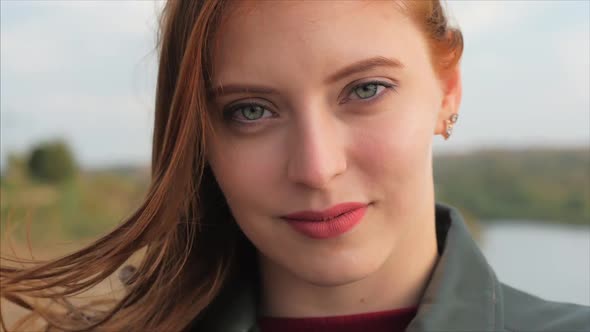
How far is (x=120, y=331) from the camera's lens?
1.86m

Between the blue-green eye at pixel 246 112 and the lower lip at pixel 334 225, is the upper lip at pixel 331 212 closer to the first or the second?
the lower lip at pixel 334 225

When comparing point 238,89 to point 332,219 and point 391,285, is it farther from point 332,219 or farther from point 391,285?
point 391,285

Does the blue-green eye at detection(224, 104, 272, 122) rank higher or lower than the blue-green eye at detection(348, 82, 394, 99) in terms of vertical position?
lower

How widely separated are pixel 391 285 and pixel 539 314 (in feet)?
0.99

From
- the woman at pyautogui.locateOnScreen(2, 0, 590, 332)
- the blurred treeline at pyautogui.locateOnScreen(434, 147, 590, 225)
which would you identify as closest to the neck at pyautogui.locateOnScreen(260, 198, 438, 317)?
the woman at pyautogui.locateOnScreen(2, 0, 590, 332)

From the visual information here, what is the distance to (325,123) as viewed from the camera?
4.89ft

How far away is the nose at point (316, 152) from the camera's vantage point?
1.45 meters

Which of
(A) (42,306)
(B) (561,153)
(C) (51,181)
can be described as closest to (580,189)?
(B) (561,153)

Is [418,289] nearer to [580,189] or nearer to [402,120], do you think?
[402,120]

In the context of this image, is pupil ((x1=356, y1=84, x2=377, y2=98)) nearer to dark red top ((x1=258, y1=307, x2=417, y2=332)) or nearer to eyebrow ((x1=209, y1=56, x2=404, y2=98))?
eyebrow ((x1=209, y1=56, x2=404, y2=98))

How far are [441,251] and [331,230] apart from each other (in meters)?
0.37

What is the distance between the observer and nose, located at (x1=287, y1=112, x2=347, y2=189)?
1.45m

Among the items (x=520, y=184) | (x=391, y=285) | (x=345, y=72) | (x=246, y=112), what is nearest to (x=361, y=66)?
(x=345, y=72)

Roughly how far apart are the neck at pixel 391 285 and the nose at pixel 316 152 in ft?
0.90
